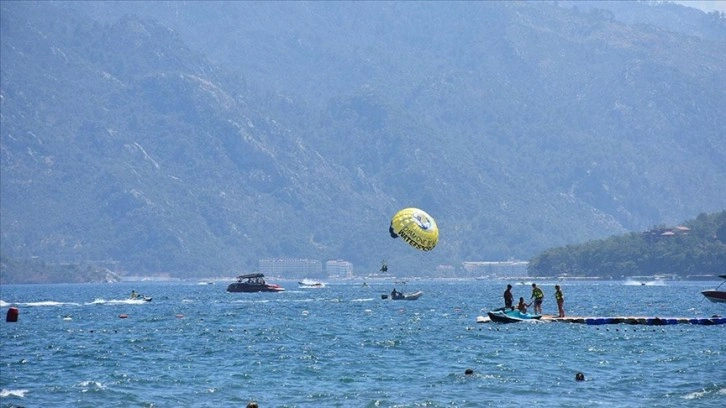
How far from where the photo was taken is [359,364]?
284ft

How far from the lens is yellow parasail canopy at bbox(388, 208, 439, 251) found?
116 metres

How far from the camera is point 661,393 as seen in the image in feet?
238

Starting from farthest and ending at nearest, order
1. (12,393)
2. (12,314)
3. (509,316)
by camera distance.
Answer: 1. (12,314)
2. (509,316)
3. (12,393)

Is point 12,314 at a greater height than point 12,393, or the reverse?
point 12,314

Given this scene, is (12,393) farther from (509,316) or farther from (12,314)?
(12,314)

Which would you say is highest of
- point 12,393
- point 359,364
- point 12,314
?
point 12,314

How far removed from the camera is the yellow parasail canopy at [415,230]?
116000mm

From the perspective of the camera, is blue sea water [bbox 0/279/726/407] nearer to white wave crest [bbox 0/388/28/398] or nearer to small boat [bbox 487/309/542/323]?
white wave crest [bbox 0/388/28/398]

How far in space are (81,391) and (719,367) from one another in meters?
33.0

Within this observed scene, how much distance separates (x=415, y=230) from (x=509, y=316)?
9.73 metres

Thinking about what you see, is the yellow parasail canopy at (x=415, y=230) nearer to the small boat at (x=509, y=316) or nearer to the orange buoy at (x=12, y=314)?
the small boat at (x=509, y=316)

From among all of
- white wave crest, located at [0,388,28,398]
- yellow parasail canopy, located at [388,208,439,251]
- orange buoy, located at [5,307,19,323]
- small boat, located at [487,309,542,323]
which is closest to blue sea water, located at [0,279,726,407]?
white wave crest, located at [0,388,28,398]

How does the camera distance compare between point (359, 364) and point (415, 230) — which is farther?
point (415, 230)

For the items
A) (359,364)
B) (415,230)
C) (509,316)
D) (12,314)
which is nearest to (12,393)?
(359,364)
